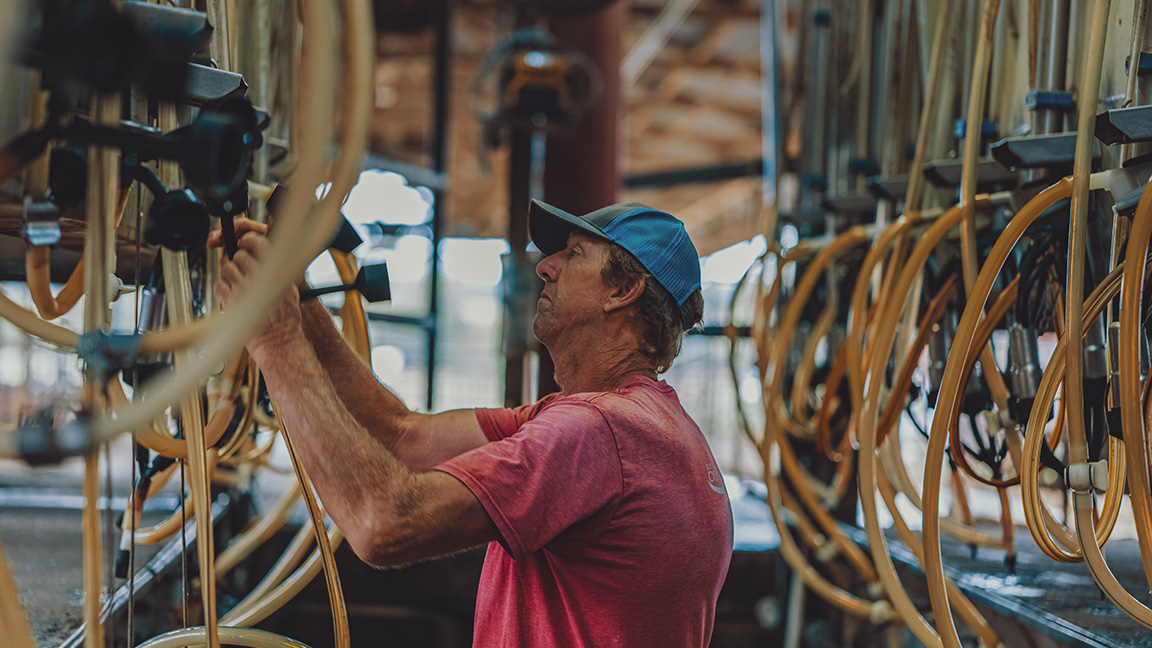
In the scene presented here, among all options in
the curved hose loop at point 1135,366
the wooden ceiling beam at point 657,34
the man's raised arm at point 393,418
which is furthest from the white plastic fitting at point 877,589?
the wooden ceiling beam at point 657,34

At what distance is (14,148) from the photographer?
622 mm

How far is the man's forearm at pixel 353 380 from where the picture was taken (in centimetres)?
119

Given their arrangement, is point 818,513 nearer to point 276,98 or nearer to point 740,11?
point 276,98

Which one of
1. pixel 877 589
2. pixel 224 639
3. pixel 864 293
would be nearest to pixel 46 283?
pixel 224 639

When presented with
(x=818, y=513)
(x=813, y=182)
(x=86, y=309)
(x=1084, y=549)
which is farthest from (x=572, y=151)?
(x=86, y=309)

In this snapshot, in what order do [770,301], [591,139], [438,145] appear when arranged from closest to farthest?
[770,301]
[591,139]
[438,145]

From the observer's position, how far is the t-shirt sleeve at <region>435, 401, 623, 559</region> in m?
0.93

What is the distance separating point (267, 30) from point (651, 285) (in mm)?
732

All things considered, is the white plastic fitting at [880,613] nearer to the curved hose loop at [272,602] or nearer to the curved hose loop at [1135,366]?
the curved hose loop at [1135,366]

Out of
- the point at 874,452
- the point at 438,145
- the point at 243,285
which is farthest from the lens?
the point at 438,145

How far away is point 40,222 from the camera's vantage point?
28.3 inches

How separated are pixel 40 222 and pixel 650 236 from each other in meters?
0.76

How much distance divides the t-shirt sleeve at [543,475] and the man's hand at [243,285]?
207 mm

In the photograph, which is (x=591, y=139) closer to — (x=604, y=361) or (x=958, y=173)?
(x=958, y=173)
